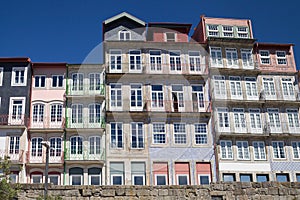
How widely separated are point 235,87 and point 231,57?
3.00m

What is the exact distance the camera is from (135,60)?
40062 millimetres

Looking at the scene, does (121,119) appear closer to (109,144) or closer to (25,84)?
(109,144)

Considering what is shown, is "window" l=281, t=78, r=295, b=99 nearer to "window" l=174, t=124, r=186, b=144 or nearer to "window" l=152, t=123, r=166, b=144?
"window" l=174, t=124, r=186, b=144

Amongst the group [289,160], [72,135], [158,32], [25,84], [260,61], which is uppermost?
[158,32]

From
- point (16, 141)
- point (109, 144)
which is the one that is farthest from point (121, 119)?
point (16, 141)

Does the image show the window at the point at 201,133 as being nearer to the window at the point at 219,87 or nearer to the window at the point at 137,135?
the window at the point at 219,87

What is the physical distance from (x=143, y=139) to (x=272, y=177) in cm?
1170

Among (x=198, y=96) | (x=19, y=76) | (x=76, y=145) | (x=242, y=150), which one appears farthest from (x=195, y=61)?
(x=19, y=76)

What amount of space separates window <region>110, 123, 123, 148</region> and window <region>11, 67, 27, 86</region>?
8.75 m

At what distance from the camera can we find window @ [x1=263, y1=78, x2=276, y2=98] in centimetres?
4131

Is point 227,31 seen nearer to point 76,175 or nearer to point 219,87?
point 219,87

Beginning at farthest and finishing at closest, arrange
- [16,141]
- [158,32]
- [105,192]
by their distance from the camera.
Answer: [158,32] < [16,141] < [105,192]

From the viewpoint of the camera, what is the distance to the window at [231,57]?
4128 cm

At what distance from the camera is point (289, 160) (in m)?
39.1
